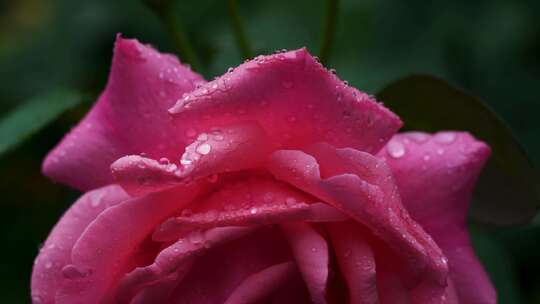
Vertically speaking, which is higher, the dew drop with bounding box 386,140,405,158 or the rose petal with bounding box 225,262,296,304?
the dew drop with bounding box 386,140,405,158

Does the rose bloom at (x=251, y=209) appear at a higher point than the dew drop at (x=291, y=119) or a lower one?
lower

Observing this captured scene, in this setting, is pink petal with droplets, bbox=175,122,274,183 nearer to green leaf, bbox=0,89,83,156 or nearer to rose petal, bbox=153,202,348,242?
rose petal, bbox=153,202,348,242

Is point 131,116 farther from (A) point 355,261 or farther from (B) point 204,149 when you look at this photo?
(A) point 355,261

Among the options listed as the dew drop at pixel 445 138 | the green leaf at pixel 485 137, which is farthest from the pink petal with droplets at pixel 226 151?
the green leaf at pixel 485 137

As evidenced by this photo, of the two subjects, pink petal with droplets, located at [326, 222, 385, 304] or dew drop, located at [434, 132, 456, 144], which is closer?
pink petal with droplets, located at [326, 222, 385, 304]

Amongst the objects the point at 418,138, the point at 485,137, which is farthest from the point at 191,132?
the point at 485,137

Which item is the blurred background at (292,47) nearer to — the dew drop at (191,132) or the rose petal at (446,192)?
the rose petal at (446,192)

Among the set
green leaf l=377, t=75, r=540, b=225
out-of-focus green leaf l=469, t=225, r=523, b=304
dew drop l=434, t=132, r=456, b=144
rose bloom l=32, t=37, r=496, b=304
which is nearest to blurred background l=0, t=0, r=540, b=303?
out-of-focus green leaf l=469, t=225, r=523, b=304

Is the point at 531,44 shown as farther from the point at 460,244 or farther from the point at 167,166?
the point at 167,166
